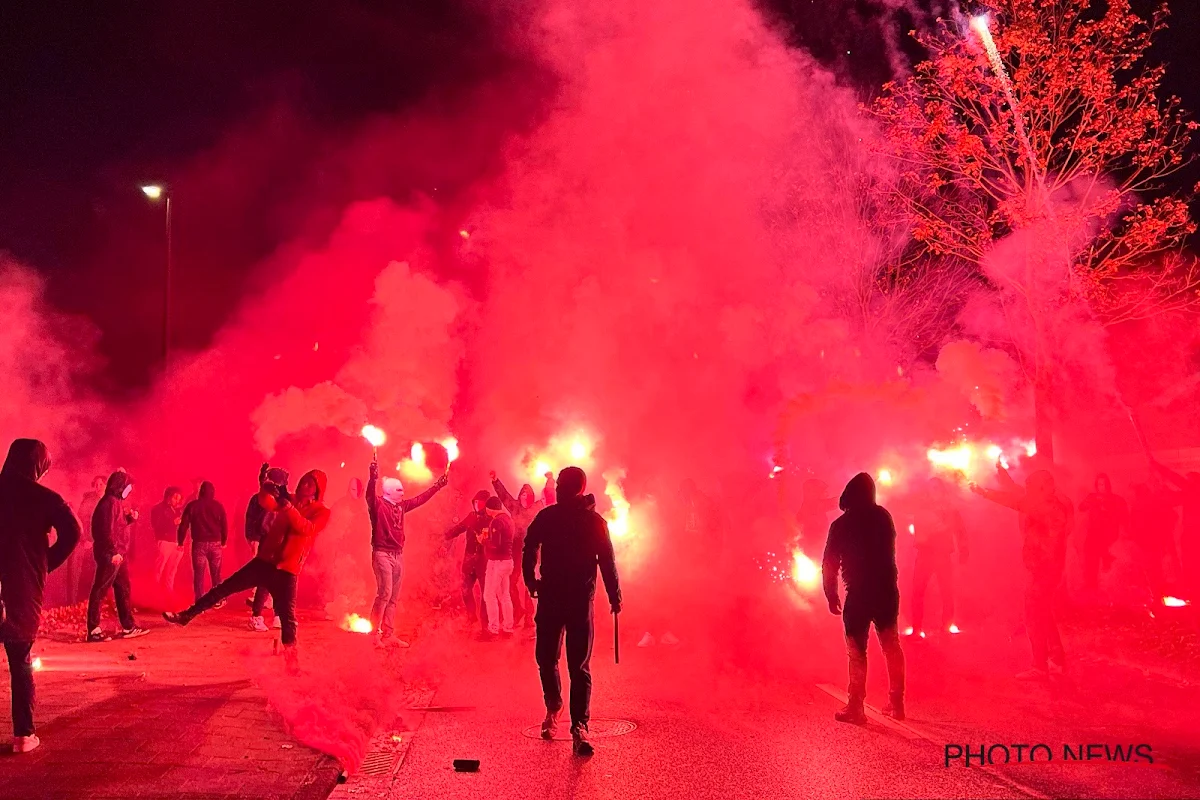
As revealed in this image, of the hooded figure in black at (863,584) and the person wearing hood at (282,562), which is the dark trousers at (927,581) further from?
the person wearing hood at (282,562)

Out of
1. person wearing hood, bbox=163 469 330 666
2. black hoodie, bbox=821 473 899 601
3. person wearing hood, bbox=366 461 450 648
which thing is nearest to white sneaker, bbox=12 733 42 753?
person wearing hood, bbox=163 469 330 666

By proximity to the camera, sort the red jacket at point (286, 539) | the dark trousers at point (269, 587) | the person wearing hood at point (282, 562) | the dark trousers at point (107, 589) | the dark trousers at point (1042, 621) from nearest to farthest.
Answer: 1. the dark trousers at point (269, 587)
2. the person wearing hood at point (282, 562)
3. the red jacket at point (286, 539)
4. the dark trousers at point (1042, 621)
5. the dark trousers at point (107, 589)

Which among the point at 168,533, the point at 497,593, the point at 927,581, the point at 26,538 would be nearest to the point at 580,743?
the point at 26,538

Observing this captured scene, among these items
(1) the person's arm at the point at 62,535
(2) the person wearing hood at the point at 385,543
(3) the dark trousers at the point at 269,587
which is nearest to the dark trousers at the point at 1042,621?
(2) the person wearing hood at the point at 385,543

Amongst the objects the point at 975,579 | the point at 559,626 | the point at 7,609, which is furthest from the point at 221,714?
the point at 975,579

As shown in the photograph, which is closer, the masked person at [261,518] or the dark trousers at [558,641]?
the dark trousers at [558,641]

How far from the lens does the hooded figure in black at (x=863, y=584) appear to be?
6629mm

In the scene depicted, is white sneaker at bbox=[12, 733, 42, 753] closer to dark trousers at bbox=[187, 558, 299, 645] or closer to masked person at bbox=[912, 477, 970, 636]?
dark trousers at bbox=[187, 558, 299, 645]

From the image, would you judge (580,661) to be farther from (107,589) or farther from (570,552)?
(107,589)

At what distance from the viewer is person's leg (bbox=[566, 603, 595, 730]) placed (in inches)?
236

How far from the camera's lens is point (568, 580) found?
6328 millimetres

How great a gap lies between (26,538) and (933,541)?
8.45 meters

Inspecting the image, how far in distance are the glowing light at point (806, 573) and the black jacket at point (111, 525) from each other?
7.31m

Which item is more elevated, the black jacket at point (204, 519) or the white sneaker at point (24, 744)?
the black jacket at point (204, 519)
